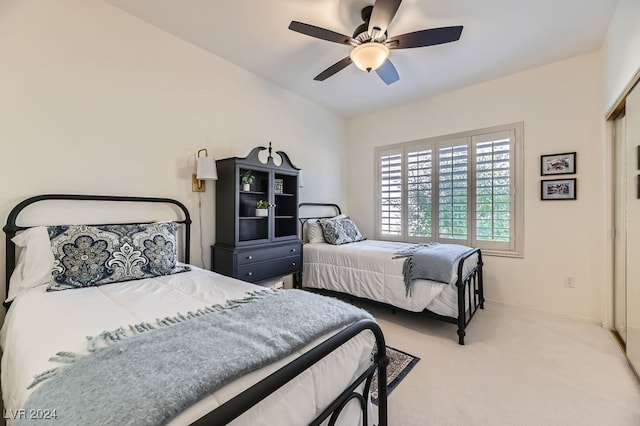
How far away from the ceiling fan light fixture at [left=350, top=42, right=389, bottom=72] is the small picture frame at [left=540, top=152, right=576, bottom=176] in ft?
7.41

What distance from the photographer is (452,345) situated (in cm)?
241

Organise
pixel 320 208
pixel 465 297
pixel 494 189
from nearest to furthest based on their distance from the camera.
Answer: pixel 465 297 → pixel 494 189 → pixel 320 208

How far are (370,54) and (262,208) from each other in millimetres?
1745

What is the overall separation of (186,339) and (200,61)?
2.72 m

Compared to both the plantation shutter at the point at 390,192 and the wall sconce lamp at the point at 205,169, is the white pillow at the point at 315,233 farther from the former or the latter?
the wall sconce lamp at the point at 205,169

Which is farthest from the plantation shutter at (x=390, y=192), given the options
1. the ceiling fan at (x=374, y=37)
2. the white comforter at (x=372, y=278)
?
the ceiling fan at (x=374, y=37)

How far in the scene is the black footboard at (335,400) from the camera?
661 millimetres

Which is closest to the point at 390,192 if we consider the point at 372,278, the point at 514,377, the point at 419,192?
the point at 419,192

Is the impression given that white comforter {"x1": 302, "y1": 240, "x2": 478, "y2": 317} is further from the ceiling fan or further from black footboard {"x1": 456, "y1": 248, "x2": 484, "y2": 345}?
the ceiling fan

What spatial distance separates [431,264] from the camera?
2537 mm

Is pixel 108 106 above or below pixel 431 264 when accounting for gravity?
above

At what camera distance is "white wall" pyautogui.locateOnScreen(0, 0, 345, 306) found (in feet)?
5.94

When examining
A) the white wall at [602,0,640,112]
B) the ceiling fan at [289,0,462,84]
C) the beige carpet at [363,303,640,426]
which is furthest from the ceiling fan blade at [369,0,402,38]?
the beige carpet at [363,303,640,426]

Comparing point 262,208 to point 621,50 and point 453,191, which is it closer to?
point 453,191
